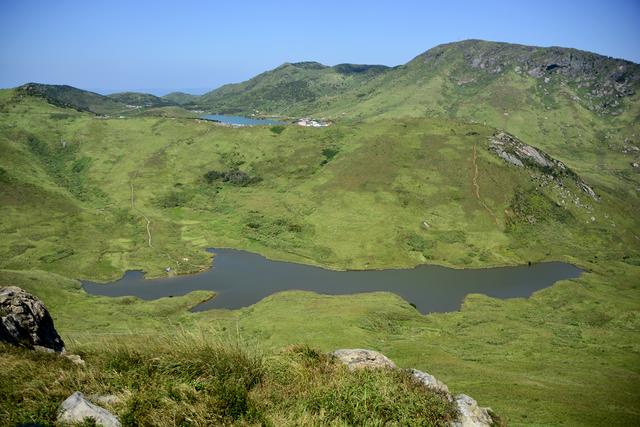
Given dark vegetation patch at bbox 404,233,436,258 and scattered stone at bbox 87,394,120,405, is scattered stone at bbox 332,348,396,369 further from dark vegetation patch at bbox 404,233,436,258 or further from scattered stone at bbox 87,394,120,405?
dark vegetation patch at bbox 404,233,436,258

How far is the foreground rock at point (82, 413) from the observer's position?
915 cm

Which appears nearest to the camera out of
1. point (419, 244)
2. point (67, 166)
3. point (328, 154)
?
point (419, 244)

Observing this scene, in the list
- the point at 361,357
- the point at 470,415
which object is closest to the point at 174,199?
the point at 361,357

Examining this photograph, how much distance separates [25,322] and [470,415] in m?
18.9

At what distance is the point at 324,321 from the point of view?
218 ft

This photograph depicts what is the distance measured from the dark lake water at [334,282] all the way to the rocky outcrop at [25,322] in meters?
60.3

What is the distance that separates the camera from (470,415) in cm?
1416

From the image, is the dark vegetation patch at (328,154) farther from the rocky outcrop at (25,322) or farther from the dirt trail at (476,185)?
the rocky outcrop at (25,322)

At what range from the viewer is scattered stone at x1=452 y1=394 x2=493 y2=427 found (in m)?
13.6

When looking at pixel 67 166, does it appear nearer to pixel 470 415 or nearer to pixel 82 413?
pixel 82 413

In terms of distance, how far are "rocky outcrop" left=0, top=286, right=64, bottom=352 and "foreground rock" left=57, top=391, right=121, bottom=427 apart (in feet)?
27.8

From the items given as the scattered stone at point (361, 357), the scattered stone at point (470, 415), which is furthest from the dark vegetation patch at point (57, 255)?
the scattered stone at point (470, 415)

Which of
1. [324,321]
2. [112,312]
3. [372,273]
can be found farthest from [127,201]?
[324,321]

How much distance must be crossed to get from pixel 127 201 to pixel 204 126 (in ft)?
230
